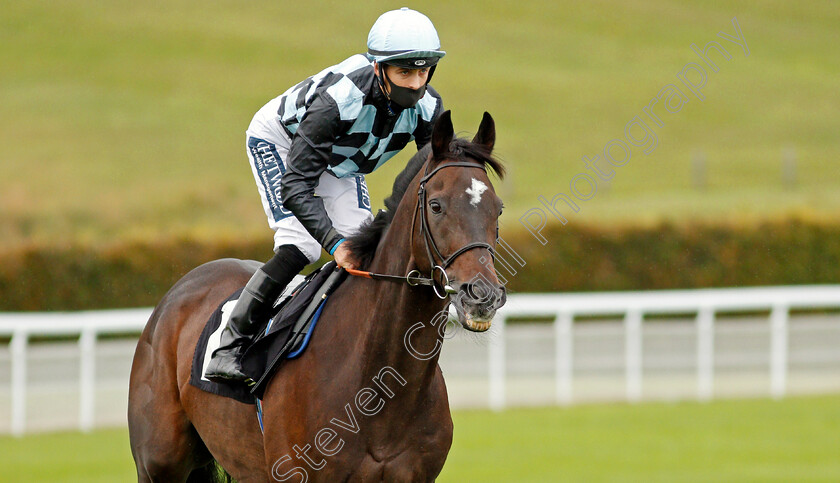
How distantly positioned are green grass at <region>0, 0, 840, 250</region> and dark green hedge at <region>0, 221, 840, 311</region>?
623 cm

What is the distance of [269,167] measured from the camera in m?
3.85

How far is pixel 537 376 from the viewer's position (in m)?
9.91

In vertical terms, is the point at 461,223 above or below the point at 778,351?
above

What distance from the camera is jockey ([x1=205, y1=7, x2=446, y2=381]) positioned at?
3.32m

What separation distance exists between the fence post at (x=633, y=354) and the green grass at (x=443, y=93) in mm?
10052

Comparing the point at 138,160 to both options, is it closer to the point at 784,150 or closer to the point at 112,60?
the point at 112,60

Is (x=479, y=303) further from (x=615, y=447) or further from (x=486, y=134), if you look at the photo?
(x=615, y=447)

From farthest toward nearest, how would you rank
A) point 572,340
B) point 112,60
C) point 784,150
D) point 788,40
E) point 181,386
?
point 788,40 < point 112,60 < point 784,150 < point 572,340 < point 181,386

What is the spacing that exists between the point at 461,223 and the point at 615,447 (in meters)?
5.14

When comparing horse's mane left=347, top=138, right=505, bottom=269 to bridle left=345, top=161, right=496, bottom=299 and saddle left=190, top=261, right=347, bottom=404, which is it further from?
saddle left=190, top=261, right=347, bottom=404

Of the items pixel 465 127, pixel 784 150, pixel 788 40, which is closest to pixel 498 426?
pixel 465 127

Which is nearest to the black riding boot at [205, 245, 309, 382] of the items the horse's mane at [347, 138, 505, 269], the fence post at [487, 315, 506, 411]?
the horse's mane at [347, 138, 505, 269]

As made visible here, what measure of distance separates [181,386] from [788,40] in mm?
36213

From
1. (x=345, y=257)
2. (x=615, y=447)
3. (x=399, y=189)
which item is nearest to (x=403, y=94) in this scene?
(x=399, y=189)
